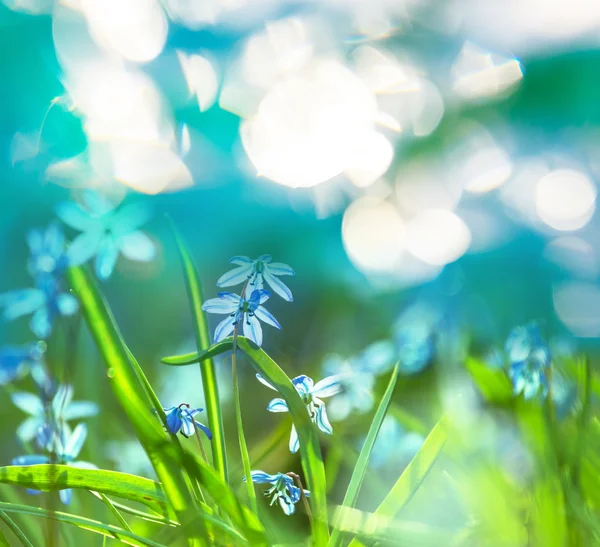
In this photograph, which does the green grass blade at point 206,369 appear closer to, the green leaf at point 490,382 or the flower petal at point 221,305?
the flower petal at point 221,305

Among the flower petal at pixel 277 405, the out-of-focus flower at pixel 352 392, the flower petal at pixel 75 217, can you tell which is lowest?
the flower petal at pixel 277 405

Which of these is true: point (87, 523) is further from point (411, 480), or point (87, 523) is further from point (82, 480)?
point (411, 480)

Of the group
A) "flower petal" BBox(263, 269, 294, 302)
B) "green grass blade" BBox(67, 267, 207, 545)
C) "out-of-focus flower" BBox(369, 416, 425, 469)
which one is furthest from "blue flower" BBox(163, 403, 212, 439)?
"out-of-focus flower" BBox(369, 416, 425, 469)

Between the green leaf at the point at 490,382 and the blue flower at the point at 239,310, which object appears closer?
the blue flower at the point at 239,310

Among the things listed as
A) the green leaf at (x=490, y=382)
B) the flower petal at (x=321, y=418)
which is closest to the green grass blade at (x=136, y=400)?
the flower petal at (x=321, y=418)

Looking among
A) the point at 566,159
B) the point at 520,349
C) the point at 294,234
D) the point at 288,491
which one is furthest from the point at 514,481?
the point at 566,159

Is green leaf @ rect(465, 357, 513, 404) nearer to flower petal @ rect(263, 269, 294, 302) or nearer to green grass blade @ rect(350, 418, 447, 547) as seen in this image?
green grass blade @ rect(350, 418, 447, 547)

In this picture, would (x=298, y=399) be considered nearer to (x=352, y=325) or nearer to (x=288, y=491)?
(x=288, y=491)

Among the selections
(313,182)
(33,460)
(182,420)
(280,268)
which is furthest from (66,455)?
(313,182)
